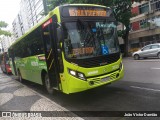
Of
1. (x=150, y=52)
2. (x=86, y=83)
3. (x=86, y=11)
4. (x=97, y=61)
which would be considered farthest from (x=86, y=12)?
(x=150, y=52)

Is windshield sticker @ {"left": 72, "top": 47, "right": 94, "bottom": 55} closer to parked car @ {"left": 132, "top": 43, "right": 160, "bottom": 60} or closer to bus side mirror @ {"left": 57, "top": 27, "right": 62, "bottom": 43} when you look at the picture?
bus side mirror @ {"left": 57, "top": 27, "right": 62, "bottom": 43}

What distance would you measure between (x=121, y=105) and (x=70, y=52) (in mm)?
2223

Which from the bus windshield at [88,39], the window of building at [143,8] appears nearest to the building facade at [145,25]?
the window of building at [143,8]

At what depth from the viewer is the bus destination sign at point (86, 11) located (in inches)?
253

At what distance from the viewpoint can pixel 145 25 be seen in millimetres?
33719

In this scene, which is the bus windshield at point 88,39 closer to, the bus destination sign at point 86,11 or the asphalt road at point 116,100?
the bus destination sign at point 86,11

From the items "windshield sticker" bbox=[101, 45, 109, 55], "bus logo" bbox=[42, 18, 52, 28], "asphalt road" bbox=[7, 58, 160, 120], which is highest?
"bus logo" bbox=[42, 18, 52, 28]

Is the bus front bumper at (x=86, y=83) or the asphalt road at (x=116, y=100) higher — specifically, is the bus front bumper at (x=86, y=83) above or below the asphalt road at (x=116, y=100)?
above

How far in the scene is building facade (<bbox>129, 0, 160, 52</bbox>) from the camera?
104 feet

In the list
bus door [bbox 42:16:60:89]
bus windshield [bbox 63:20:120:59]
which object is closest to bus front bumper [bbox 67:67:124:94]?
bus windshield [bbox 63:20:120:59]

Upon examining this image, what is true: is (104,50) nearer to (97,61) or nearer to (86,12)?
(97,61)

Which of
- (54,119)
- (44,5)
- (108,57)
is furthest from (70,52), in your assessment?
(44,5)

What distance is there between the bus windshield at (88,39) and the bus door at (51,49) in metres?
0.69

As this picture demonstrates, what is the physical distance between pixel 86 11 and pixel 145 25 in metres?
29.5
